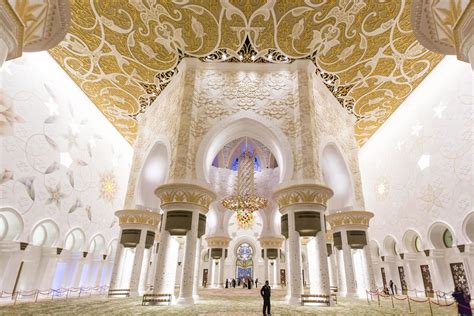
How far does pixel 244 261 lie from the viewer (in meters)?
21.9

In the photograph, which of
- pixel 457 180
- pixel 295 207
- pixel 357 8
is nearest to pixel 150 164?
pixel 295 207

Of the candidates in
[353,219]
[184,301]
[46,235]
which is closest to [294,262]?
[184,301]

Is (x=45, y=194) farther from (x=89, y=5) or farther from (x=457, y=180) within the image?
(x=457, y=180)

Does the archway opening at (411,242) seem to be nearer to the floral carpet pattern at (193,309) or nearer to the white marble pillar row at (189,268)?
the floral carpet pattern at (193,309)

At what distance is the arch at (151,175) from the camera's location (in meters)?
10.0

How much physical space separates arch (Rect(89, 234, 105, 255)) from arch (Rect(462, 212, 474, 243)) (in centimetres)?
1441

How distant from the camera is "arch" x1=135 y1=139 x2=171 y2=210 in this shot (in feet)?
32.8

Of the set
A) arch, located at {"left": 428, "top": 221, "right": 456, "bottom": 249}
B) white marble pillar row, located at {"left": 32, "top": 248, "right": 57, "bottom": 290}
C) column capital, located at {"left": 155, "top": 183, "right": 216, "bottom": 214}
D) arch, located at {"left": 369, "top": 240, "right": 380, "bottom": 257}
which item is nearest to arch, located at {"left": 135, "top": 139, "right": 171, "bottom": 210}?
column capital, located at {"left": 155, "top": 183, "right": 216, "bottom": 214}

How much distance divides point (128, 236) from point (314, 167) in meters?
6.64

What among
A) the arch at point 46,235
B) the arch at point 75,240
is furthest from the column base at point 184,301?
the arch at point 75,240

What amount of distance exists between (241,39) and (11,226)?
9.14 meters

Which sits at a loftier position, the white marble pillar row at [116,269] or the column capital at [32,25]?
the column capital at [32,25]

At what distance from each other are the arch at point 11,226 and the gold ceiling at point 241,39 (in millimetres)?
5407

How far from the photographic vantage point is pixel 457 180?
8953 millimetres
